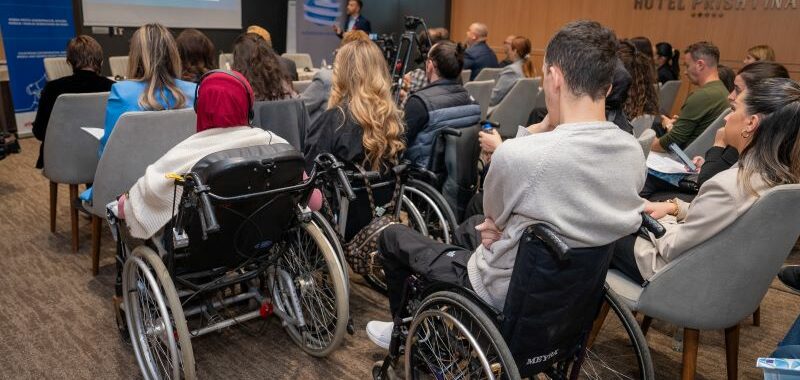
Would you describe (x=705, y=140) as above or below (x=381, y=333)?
above

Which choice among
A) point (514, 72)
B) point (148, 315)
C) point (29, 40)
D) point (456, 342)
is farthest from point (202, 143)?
point (29, 40)

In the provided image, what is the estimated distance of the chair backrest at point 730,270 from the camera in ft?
5.17

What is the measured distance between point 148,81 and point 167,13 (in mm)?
5228

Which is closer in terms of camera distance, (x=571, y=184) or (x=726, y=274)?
(x=571, y=184)

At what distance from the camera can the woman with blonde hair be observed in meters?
2.47

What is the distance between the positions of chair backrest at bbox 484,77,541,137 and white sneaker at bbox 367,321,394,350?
3519 mm

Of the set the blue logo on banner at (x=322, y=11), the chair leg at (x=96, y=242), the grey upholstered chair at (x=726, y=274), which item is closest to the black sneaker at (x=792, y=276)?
the grey upholstered chair at (x=726, y=274)

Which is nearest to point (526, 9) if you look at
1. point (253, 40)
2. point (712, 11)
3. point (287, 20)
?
point (712, 11)

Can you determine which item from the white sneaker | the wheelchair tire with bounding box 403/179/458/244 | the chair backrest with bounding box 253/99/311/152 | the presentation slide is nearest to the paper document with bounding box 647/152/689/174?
the wheelchair tire with bounding box 403/179/458/244

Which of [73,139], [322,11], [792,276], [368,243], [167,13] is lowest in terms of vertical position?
[368,243]

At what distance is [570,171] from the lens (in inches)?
50.7

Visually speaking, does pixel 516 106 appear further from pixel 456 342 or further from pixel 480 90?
pixel 456 342

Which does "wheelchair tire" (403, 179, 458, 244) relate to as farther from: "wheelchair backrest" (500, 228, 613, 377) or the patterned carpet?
"wheelchair backrest" (500, 228, 613, 377)

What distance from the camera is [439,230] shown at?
8.86ft
